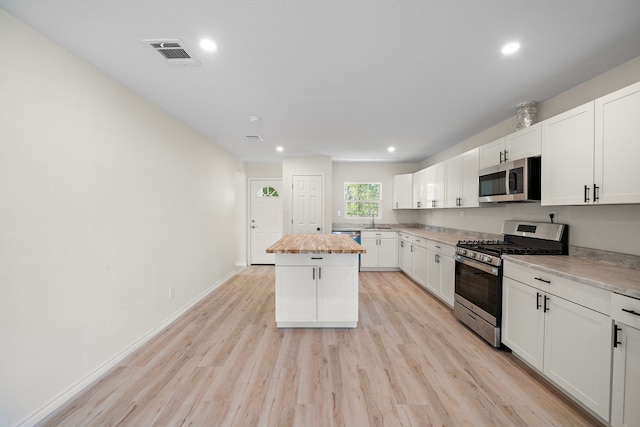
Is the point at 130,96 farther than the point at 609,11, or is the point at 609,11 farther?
the point at 130,96

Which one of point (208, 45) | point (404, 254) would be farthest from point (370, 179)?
point (208, 45)

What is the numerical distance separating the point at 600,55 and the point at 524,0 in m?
1.08

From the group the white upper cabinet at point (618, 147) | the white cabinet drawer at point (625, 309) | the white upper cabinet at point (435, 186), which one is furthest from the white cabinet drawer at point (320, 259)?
the white upper cabinet at point (435, 186)

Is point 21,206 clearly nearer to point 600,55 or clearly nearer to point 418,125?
point 418,125

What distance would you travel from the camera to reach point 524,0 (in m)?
1.39

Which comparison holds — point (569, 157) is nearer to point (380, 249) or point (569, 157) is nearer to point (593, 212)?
point (593, 212)

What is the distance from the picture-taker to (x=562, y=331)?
1775 mm

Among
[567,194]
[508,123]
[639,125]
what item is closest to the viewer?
[639,125]

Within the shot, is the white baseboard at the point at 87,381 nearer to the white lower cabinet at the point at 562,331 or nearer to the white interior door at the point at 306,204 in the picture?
the white interior door at the point at 306,204

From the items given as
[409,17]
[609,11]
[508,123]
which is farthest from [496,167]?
[409,17]

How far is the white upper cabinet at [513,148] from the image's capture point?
2.42 metres

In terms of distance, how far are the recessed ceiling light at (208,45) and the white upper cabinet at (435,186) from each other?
378cm

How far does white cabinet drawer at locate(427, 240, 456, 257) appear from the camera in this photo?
3.33m

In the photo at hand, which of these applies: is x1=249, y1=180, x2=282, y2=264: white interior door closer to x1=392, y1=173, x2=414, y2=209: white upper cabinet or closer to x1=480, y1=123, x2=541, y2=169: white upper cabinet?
x1=392, y1=173, x2=414, y2=209: white upper cabinet
